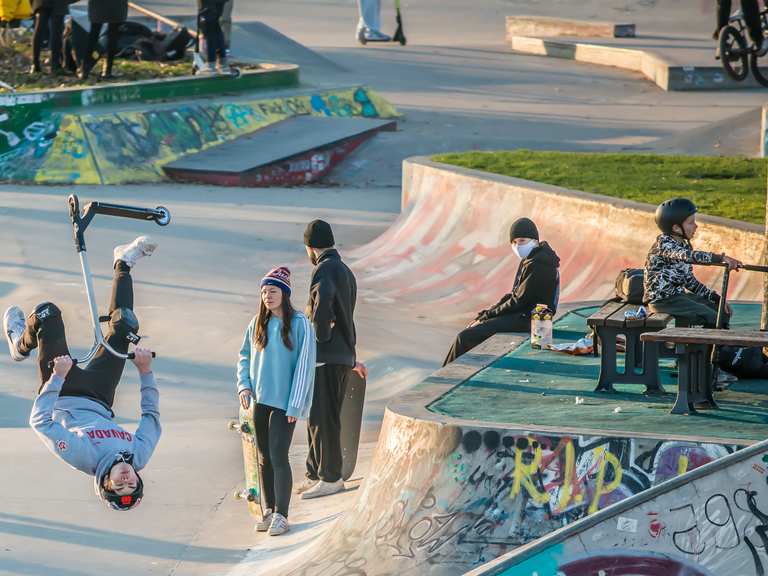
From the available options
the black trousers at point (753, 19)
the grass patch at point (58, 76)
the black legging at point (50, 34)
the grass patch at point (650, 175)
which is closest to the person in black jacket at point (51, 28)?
the black legging at point (50, 34)

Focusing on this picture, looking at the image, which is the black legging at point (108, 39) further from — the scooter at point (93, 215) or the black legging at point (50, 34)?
the scooter at point (93, 215)

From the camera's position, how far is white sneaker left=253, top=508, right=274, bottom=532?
8734 mm

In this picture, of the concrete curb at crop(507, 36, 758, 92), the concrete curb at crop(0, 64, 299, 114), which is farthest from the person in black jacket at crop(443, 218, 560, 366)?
the concrete curb at crop(507, 36, 758, 92)

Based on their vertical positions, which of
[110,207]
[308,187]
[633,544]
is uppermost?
[110,207]

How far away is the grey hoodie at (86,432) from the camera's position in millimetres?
7348

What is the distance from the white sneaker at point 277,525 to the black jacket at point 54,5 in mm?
15355

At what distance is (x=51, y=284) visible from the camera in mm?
15172

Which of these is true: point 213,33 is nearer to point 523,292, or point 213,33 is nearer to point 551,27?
point 523,292

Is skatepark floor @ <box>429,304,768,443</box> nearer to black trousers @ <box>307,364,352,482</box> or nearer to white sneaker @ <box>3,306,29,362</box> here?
black trousers @ <box>307,364,352,482</box>

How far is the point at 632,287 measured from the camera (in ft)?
30.2

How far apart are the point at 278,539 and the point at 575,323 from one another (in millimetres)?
3255

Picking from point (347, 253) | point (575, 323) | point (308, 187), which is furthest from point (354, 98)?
point (575, 323)

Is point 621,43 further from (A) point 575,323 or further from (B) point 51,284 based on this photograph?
(A) point 575,323

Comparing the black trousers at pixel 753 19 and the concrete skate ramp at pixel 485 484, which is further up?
the black trousers at pixel 753 19
